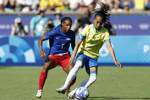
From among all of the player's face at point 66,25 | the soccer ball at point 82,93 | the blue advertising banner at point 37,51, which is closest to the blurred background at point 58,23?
the blue advertising banner at point 37,51

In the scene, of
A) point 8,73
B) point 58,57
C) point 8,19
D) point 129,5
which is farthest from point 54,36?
point 129,5

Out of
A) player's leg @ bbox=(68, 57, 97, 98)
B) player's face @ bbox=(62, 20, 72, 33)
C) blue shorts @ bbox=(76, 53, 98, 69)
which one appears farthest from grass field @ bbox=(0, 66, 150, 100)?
player's face @ bbox=(62, 20, 72, 33)

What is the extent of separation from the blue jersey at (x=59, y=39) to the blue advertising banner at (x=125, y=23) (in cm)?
1046

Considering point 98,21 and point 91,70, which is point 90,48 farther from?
point 98,21

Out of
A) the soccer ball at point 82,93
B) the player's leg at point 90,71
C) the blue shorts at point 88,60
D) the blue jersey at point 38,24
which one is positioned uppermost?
the blue shorts at point 88,60

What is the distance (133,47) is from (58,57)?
7.55 m

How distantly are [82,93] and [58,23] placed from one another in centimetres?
937

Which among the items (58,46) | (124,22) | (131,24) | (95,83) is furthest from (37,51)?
(58,46)

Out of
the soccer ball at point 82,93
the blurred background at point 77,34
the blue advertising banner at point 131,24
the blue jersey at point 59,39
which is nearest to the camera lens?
the soccer ball at point 82,93

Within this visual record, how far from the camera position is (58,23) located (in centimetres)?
1802

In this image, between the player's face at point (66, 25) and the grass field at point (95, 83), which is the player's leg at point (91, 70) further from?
the player's face at point (66, 25)

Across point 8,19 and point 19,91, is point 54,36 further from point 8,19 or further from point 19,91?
point 8,19

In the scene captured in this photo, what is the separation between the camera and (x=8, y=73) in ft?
47.9

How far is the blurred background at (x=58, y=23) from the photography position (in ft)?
54.9
